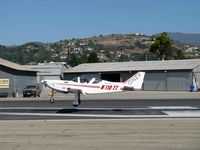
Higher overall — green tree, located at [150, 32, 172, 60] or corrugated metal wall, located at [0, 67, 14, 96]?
green tree, located at [150, 32, 172, 60]

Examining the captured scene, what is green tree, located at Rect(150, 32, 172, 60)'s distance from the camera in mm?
86719

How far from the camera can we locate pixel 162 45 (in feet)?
287

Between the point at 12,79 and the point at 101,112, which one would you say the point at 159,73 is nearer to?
the point at 12,79

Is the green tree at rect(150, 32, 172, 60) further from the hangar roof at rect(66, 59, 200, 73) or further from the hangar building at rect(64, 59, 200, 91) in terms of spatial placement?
the hangar building at rect(64, 59, 200, 91)

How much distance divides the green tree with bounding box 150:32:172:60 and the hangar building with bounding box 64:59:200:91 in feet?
63.5

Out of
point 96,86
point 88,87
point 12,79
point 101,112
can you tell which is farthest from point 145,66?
point 101,112

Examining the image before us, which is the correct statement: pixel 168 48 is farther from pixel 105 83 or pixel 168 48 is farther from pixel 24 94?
pixel 105 83

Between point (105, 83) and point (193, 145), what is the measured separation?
50.3ft

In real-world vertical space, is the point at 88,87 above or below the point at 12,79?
above

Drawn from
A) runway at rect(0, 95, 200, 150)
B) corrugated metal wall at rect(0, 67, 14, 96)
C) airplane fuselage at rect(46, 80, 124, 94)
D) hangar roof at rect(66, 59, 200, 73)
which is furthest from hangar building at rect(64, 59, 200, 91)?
runway at rect(0, 95, 200, 150)

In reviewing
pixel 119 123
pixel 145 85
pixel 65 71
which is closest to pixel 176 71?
pixel 145 85

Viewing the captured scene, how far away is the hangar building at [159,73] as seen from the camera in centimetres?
5972

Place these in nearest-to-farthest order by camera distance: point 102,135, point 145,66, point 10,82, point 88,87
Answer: point 102,135, point 88,87, point 10,82, point 145,66

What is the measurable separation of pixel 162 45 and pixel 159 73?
86.6 feet
